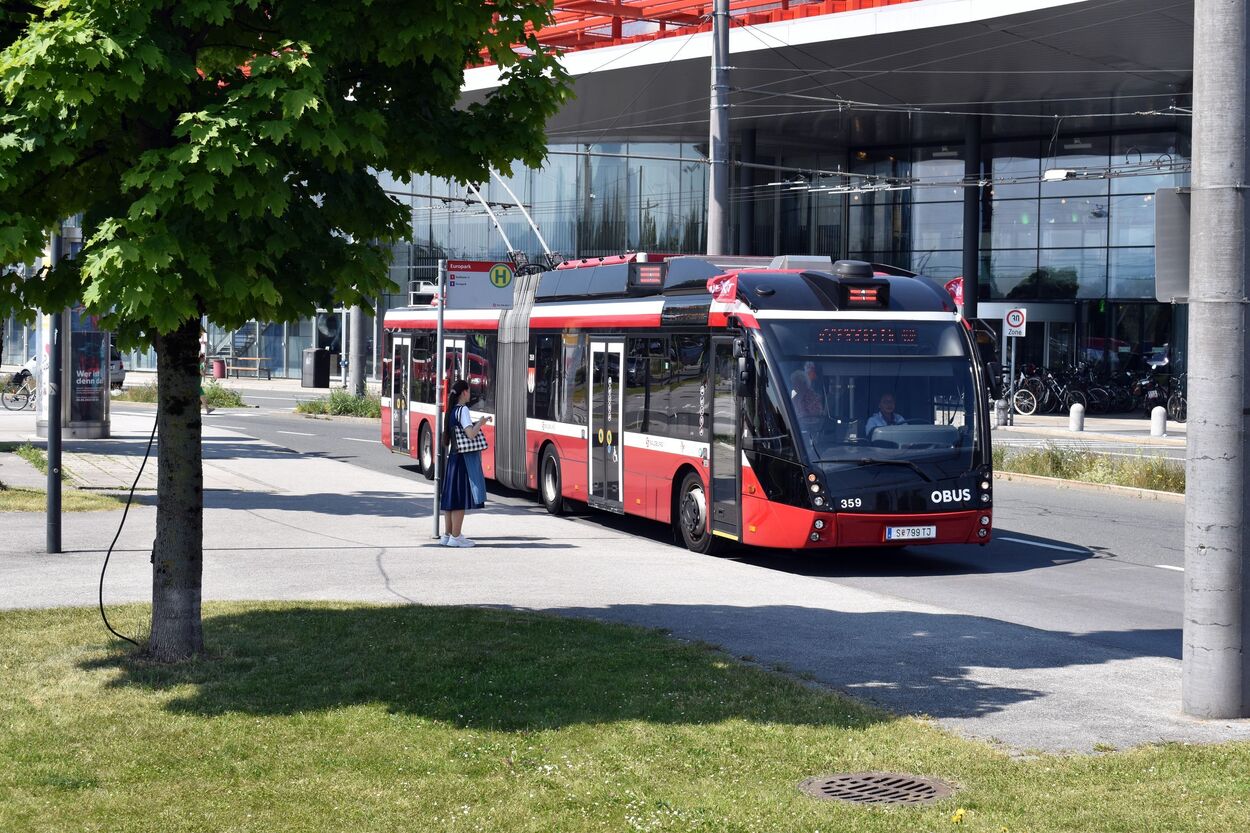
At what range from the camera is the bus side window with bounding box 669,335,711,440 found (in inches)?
618

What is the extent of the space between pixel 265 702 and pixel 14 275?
2.84 meters

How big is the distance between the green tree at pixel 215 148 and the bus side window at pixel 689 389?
667 centimetres

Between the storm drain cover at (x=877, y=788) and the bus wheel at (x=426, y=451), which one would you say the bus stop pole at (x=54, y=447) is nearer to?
the storm drain cover at (x=877, y=788)

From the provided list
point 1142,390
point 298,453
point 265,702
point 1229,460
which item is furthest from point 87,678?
point 1142,390

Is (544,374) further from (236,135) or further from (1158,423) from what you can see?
(1158,423)

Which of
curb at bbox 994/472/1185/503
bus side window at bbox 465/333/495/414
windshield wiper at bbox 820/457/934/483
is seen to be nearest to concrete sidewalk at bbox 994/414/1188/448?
curb at bbox 994/472/1185/503

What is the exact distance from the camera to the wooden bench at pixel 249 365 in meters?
70.5

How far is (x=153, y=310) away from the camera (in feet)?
24.6

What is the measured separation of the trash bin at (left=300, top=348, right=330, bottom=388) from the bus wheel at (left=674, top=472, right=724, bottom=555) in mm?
44440

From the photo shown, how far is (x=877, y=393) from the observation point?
14.6 meters

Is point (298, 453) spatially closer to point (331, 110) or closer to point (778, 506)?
point (778, 506)

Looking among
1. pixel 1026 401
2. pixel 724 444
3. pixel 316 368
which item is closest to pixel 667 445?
pixel 724 444

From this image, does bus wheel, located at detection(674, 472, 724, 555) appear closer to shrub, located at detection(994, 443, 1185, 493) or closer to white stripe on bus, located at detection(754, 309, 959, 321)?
white stripe on bus, located at detection(754, 309, 959, 321)

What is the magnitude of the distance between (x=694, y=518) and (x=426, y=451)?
9245 mm
